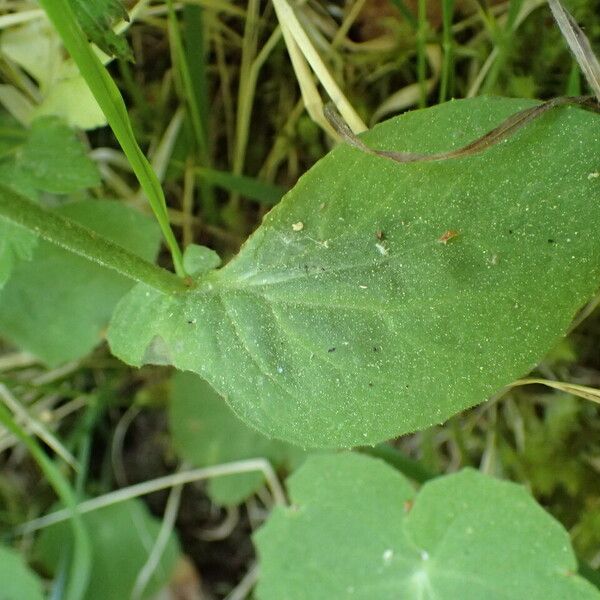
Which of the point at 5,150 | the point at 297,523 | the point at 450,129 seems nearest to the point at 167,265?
the point at 5,150

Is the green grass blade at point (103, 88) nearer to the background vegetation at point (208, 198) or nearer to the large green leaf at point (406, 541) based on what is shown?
the background vegetation at point (208, 198)

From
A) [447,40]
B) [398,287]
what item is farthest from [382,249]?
[447,40]

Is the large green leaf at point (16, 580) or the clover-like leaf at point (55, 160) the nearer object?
the clover-like leaf at point (55, 160)

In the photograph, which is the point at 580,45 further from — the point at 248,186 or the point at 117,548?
the point at 117,548

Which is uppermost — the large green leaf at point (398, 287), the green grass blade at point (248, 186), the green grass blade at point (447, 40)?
the green grass blade at point (447, 40)

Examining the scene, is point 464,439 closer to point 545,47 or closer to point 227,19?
point 545,47

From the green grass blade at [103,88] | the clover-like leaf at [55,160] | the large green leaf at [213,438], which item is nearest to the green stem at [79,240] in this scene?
the green grass blade at [103,88]
